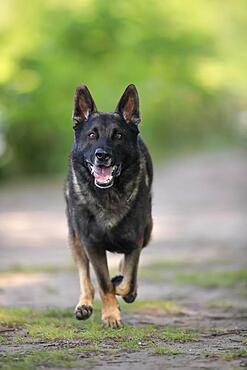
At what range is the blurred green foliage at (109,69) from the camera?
28.7 m

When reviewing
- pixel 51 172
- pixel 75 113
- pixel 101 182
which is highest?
pixel 51 172

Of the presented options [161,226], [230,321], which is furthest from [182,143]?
A: [230,321]

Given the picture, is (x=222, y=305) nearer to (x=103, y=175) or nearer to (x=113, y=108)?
(x=103, y=175)

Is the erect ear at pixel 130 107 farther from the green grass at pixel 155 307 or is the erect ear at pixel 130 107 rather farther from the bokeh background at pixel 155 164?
the green grass at pixel 155 307

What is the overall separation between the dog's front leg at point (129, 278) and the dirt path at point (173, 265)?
348 mm

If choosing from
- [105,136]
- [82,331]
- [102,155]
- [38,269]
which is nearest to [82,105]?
[105,136]

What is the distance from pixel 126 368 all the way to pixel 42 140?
24.6m

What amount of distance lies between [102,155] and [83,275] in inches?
57.2

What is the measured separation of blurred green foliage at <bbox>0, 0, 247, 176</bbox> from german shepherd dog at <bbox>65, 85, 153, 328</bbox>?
714 inches

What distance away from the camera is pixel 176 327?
7.84 metres

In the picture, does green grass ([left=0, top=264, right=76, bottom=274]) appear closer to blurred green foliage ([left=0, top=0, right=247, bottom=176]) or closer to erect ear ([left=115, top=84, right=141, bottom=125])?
erect ear ([left=115, top=84, right=141, bottom=125])

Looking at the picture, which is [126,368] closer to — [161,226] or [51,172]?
[161,226]


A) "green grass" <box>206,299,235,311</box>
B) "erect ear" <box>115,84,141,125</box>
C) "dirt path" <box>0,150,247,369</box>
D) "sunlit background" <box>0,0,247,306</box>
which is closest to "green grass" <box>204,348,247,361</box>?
"dirt path" <box>0,150,247,369</box>

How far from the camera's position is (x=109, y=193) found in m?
7.87
